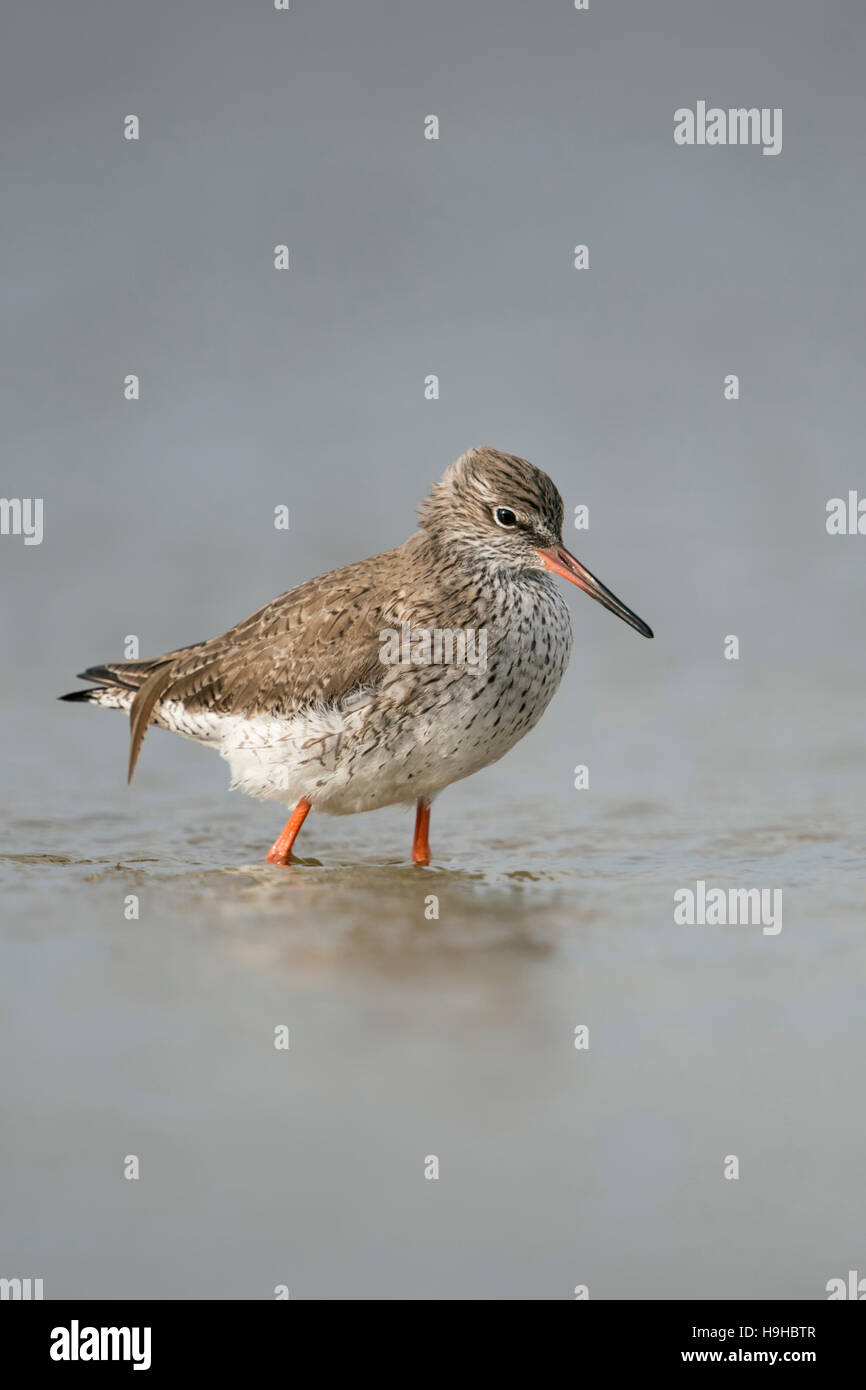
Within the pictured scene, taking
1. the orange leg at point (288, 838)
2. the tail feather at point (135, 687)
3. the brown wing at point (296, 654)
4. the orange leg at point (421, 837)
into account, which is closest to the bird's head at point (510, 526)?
the brown wing at point (296, 654)

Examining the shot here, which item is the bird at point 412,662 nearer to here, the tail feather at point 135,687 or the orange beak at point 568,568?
the orange beak at point 568,568

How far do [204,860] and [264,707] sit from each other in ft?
3.07

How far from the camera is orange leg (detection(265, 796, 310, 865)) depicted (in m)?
8.17

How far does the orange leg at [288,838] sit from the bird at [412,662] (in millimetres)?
12

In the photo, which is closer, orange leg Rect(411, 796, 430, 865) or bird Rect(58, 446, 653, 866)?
bird Rect(58, 446, 653, 866)

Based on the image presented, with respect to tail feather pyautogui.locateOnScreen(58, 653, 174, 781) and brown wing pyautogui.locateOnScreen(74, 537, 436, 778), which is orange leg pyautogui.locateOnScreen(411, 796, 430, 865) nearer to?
brown wing pyautogui.locateOnScreen(74, 537, 436, 778)

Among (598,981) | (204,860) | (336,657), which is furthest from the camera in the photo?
(204,860)

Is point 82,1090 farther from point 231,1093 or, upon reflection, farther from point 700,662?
point 700,662

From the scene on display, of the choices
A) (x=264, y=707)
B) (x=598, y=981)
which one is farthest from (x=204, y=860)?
(x=598, y=981)

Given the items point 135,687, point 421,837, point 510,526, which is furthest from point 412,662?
point 135,687

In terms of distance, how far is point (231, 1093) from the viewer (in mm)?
5109

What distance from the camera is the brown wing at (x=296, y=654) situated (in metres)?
7.84

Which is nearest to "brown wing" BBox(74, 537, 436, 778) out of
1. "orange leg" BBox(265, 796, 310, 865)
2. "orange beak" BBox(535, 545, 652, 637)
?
"orange leg" BBox(265, 796, 310, 865)

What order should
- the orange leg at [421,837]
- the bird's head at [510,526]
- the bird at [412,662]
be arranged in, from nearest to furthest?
1. the bird at [412,662]
2. the bird's head at [510,526]
3. the orange leg at [421,837]
